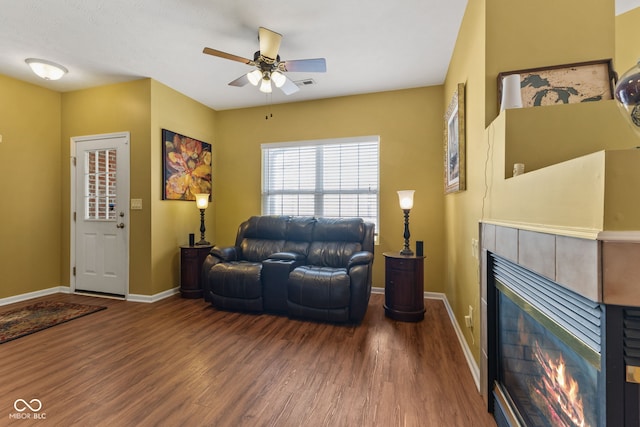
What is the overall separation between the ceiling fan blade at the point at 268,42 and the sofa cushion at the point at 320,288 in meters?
2.12

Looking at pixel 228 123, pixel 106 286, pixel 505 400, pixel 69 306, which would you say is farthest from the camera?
pixel 228 123

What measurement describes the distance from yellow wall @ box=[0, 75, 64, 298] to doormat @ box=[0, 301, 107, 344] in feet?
1.81

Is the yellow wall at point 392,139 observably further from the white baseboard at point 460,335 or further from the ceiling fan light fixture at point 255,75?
the ceiling fan light fixture at point 255,75

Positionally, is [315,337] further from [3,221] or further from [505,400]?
[3,221]

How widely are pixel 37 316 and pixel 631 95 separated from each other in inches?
185

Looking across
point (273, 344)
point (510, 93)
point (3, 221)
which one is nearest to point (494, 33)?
point (510, 93)

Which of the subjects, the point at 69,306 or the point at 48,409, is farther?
the point at 69,306

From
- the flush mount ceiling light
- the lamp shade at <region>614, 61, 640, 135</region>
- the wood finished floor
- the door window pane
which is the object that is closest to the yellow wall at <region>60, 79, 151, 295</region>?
the door window pane

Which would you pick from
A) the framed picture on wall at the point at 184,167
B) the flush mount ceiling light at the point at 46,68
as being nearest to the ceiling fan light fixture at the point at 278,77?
the framed picture on wall at the point at 184,167

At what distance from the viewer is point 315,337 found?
99.5 inches

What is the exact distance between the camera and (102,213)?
373 cm

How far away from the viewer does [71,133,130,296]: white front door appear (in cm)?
359

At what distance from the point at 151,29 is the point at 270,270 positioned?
2561 millimetres

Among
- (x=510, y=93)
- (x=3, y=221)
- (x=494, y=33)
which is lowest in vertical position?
(x=3, y=221)
